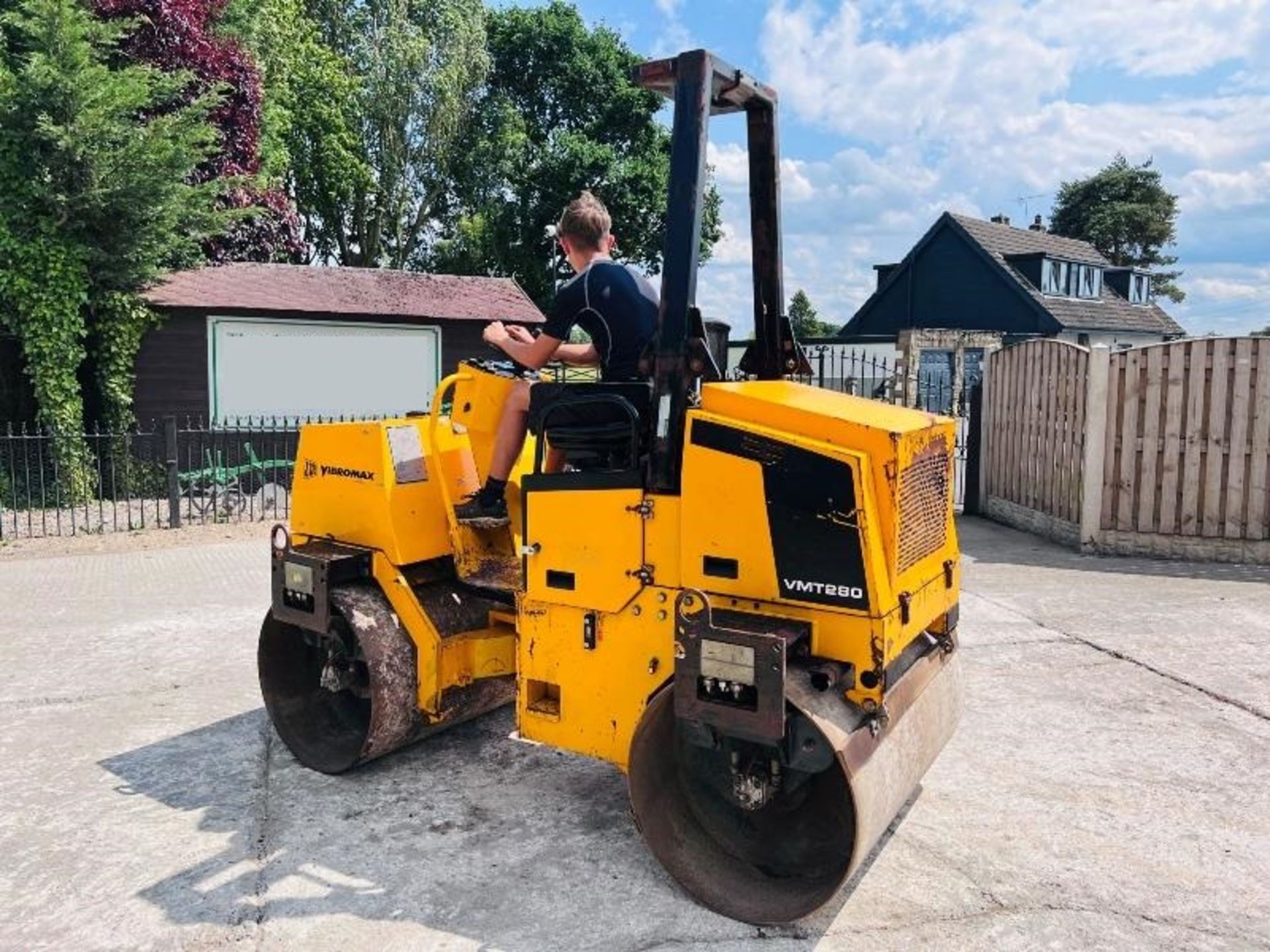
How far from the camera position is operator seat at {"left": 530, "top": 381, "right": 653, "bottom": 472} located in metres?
3.46

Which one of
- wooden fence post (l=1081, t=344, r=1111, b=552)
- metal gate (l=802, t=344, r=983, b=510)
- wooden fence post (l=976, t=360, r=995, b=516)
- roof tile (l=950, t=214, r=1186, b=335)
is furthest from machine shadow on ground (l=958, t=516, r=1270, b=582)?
roof tile (l=950, t=214, r=1186, b=335)

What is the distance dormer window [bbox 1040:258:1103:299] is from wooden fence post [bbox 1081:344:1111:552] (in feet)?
85.7

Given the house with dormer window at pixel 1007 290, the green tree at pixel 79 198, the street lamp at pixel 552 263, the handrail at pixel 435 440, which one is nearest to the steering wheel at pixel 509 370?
the handrail at pixel 435 440

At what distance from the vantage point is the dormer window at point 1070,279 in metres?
32.9

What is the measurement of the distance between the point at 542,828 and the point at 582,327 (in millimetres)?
1930

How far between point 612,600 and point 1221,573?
269 inches

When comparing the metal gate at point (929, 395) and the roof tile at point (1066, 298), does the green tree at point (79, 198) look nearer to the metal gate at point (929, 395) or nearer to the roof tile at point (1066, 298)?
the metal gate at point (929, 395)

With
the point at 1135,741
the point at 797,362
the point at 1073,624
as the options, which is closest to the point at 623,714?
the point at 797,362

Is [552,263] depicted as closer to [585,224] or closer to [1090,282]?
[1090,282]

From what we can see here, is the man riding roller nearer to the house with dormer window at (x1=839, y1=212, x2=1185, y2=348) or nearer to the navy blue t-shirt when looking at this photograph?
the navy blue t-shirt

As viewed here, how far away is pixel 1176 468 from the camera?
27.8ft

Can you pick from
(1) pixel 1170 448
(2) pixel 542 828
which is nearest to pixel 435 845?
(2) pixel 542 828

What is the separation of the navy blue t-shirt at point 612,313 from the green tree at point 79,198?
35.3 feet

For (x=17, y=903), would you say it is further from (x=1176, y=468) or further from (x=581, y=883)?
(x=1176, y=468)
